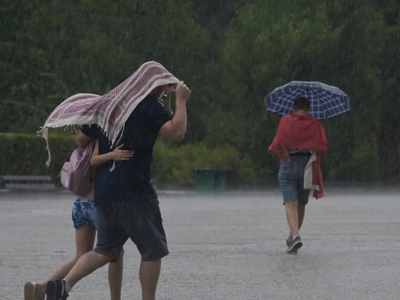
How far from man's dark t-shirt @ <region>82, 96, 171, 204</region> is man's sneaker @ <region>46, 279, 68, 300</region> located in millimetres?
602

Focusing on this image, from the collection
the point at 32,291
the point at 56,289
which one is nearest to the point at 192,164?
the point at 32,291

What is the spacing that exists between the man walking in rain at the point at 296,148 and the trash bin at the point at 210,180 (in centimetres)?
1247

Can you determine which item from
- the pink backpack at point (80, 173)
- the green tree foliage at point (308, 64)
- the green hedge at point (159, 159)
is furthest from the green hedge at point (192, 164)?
the pink backpack at point (80, 173)

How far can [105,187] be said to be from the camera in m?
5.27

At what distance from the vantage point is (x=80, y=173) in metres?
5.69

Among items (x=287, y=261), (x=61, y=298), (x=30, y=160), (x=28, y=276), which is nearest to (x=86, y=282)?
(x=28, y=276)

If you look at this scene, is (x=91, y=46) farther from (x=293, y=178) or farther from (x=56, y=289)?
(x=56, y=289)

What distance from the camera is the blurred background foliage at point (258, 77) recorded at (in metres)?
25.4

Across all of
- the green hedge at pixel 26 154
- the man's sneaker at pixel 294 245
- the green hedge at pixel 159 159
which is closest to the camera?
the man's sneaker at pixel 294 245

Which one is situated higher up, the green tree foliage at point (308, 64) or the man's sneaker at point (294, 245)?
the green tree foliage at point (308, 64)

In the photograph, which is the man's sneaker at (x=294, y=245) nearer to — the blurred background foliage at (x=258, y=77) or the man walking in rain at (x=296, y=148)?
the man walking in rain at (x=296, y=148)

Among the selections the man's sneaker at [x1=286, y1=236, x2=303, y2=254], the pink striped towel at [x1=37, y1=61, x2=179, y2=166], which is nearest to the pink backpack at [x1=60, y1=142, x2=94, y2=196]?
the pink striped towel at [x1=37, y1=61, x2=179, y2=166]

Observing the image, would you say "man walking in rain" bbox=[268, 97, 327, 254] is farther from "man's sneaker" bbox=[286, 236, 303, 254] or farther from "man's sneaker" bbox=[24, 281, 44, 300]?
"man's sneaker" bbox=[24, 281, 44, 300]

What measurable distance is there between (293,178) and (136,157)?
433cm
